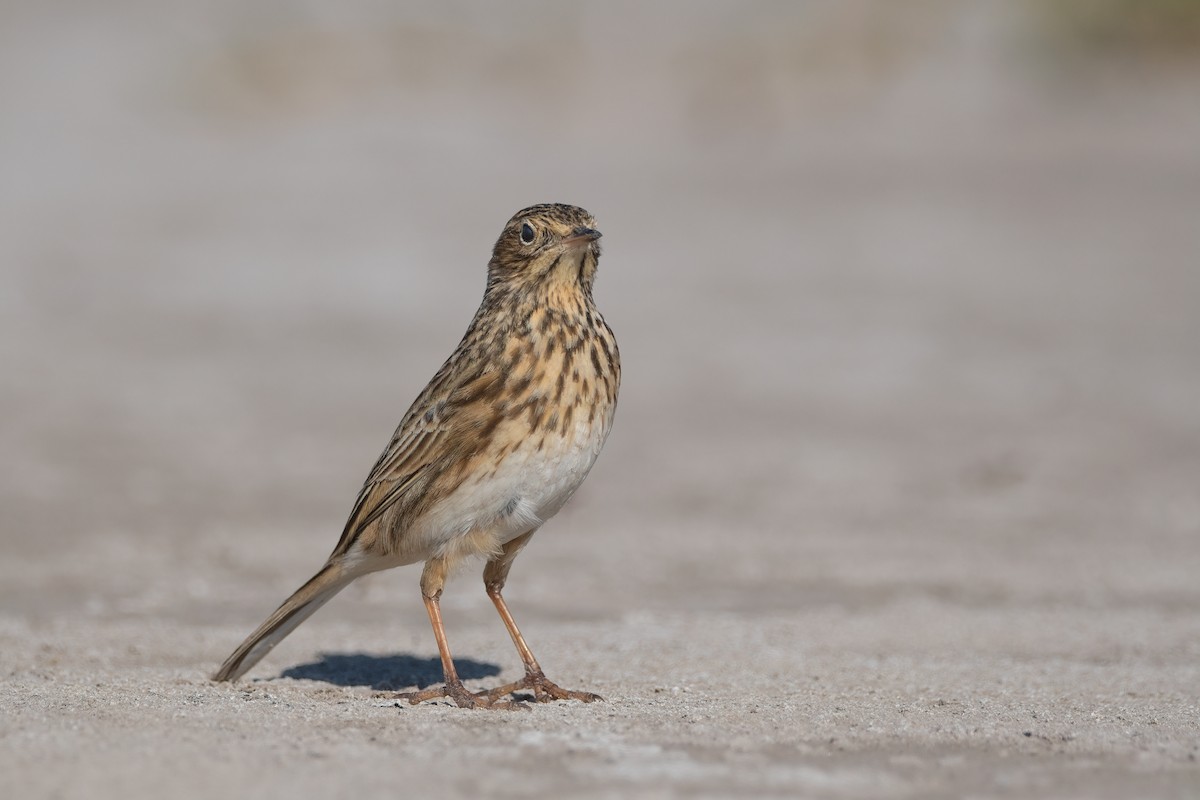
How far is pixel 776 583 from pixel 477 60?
59.6 feet

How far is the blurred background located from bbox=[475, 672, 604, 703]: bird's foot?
195 centimetres

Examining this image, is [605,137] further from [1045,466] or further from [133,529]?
[133,529]

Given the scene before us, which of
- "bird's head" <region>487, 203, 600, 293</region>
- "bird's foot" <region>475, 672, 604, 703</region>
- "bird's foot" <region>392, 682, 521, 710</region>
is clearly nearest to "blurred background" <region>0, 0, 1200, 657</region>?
"bird's foot" <region>392, 682, 521, 710</region>

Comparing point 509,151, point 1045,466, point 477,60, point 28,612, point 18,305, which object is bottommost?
point 28,612

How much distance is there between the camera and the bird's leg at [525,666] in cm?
736

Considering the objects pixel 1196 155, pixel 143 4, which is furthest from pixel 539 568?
pixel 143 4

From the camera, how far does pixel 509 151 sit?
955 inches

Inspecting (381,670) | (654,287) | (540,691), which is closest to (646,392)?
(654,287)

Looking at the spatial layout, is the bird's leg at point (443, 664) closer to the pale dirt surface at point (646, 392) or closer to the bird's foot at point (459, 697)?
the bird's foot at point (459, 697)

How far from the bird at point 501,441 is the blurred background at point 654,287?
5.41 feet

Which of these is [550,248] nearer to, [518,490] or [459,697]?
[518,490]

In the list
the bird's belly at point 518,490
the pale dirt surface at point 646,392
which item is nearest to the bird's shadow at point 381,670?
the pale dirt surface at point 646,392

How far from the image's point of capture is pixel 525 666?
7543 millimetres

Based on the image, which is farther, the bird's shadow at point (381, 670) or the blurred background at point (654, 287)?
the blurred background at point (654, 287)
